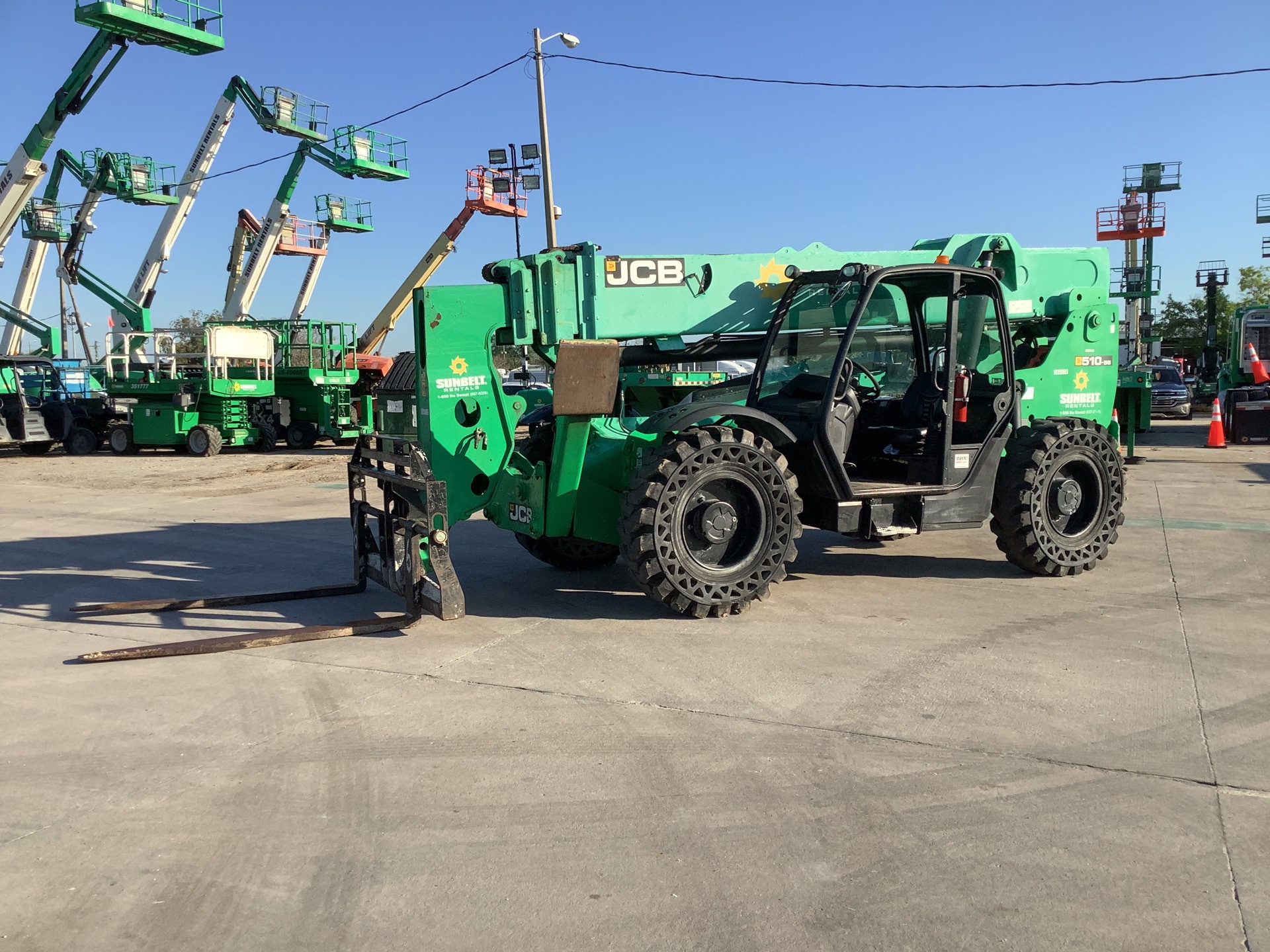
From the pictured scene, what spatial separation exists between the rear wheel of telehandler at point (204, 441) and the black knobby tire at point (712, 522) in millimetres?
18996

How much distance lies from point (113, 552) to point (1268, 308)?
80.2 ft

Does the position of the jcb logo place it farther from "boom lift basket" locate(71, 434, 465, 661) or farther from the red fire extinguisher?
the red fire extinguisher

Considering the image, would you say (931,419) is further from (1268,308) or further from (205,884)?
(1268,308)

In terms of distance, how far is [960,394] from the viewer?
7.41 meters

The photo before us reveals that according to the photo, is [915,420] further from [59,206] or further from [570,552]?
[59,206]

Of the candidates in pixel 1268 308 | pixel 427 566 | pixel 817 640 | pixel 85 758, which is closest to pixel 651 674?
pixel 817 640

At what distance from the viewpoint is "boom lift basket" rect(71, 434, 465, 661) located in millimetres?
6184

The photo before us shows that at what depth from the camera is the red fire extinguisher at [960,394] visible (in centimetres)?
739

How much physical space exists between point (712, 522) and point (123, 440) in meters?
21.7

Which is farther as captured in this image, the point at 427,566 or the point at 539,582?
the point at 539,582

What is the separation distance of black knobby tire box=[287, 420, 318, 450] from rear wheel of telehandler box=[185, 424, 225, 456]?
173 cm

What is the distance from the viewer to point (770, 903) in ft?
10.5

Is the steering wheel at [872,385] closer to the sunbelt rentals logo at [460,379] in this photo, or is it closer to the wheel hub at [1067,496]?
the wheel hub at [1067,496]

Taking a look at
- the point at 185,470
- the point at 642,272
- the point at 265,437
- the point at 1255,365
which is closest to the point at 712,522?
the point at 642,272
